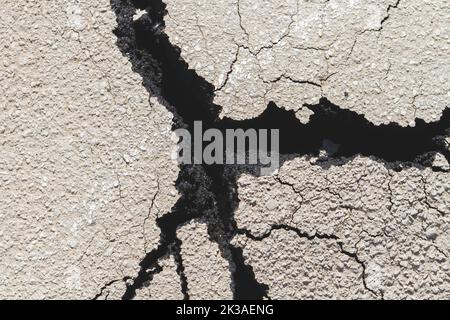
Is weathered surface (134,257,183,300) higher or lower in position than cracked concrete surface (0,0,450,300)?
lower

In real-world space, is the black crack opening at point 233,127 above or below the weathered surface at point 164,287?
above

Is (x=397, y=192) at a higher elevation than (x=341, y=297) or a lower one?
higher

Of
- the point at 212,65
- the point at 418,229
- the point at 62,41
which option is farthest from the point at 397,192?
the point at 62,41

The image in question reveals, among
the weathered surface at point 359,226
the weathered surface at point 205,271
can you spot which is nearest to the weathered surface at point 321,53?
the weathered surface at point 359,226

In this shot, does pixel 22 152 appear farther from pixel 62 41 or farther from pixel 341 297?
pixel 341 297

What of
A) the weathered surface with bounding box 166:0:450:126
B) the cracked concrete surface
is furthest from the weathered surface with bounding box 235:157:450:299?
the weathered surface with bounding box 166:0:450:126

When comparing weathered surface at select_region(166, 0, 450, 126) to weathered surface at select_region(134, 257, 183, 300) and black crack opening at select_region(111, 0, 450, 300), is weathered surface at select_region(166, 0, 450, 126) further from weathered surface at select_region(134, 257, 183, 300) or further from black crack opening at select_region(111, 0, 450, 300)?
weathered surface at select_region(134, 257, 183, 300)

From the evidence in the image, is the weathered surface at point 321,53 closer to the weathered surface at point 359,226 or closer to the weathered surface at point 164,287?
the weathered surface at point 359,226

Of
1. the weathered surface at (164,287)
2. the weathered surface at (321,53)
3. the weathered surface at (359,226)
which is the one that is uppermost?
the weathered surface at (321,53)
